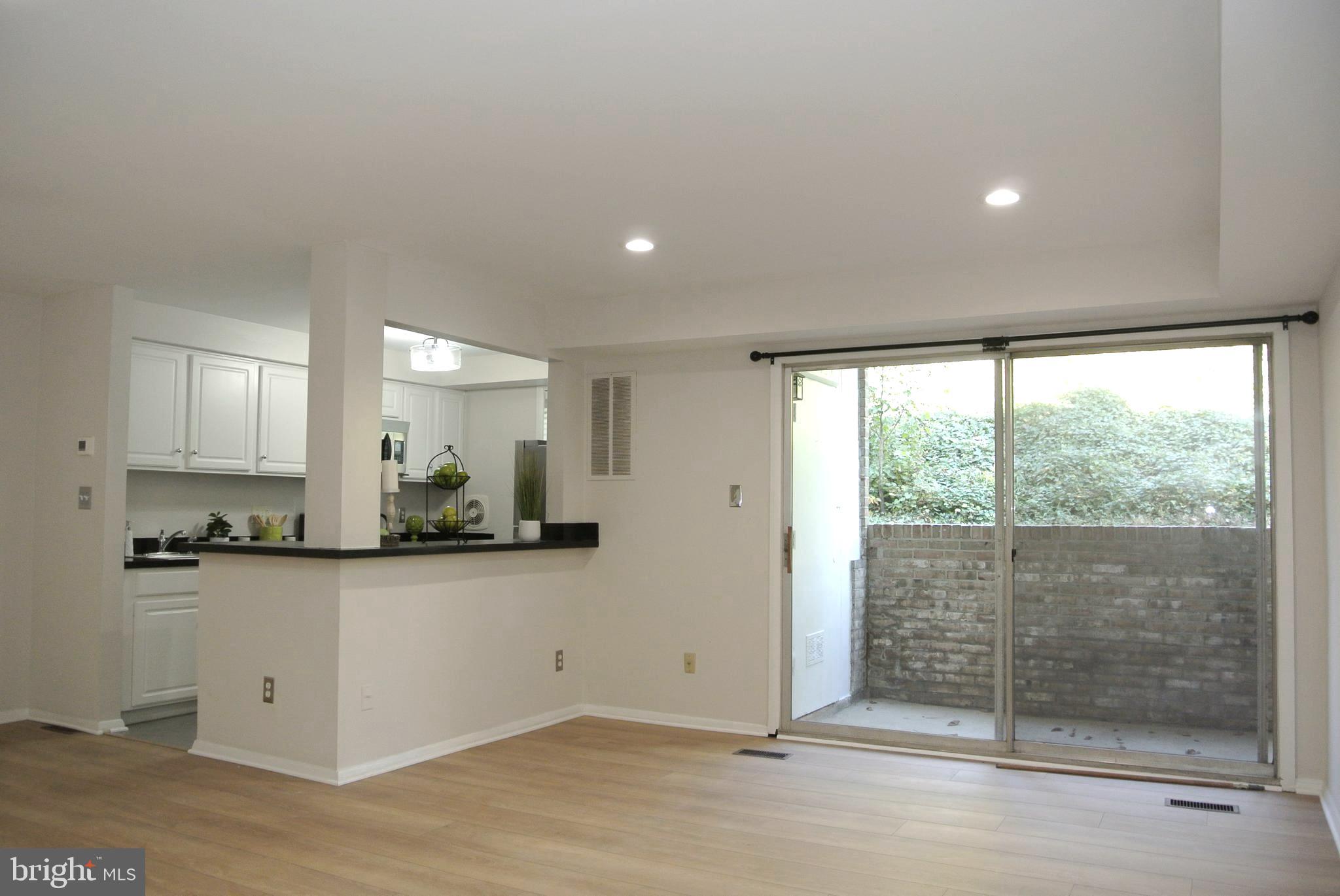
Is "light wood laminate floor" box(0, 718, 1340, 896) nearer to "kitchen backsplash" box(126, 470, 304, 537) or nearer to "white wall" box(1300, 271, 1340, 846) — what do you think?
"white wall" box(1300, 271, 1340, 846)

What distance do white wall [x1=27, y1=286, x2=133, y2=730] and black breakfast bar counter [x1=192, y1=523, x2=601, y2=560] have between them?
2.84 ft

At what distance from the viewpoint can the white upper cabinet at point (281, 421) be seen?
6.25m

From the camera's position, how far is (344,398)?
4.29m

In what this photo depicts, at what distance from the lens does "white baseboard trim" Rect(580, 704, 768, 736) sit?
5266 millimetres

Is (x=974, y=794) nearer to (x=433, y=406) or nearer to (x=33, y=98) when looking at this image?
(x=33, y=98)

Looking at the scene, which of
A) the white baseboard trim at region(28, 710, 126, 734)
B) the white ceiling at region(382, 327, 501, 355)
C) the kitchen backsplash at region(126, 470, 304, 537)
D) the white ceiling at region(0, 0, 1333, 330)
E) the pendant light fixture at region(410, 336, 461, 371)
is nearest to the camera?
the white ceiling at region(0, 0, 1333, 330)

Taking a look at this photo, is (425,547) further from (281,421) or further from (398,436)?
(398,436)

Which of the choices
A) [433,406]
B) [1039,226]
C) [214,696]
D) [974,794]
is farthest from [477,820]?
[433,406]

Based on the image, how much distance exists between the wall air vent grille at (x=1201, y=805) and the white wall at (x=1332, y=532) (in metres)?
0.34

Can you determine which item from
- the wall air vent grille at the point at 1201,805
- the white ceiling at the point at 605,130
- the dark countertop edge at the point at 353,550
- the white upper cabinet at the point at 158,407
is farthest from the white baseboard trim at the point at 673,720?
the white upper cabinet at the point at 158,407

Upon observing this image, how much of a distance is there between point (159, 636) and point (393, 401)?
2.43m

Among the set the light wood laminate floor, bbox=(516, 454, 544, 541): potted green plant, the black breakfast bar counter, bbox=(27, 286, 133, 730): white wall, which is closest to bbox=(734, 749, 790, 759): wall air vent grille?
the light wood laminate floor

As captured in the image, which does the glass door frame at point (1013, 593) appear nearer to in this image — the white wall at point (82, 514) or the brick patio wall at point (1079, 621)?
the brick patio wall at point (1079, 621)

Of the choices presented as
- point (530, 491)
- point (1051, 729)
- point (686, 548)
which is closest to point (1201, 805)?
point (1051, 729)
